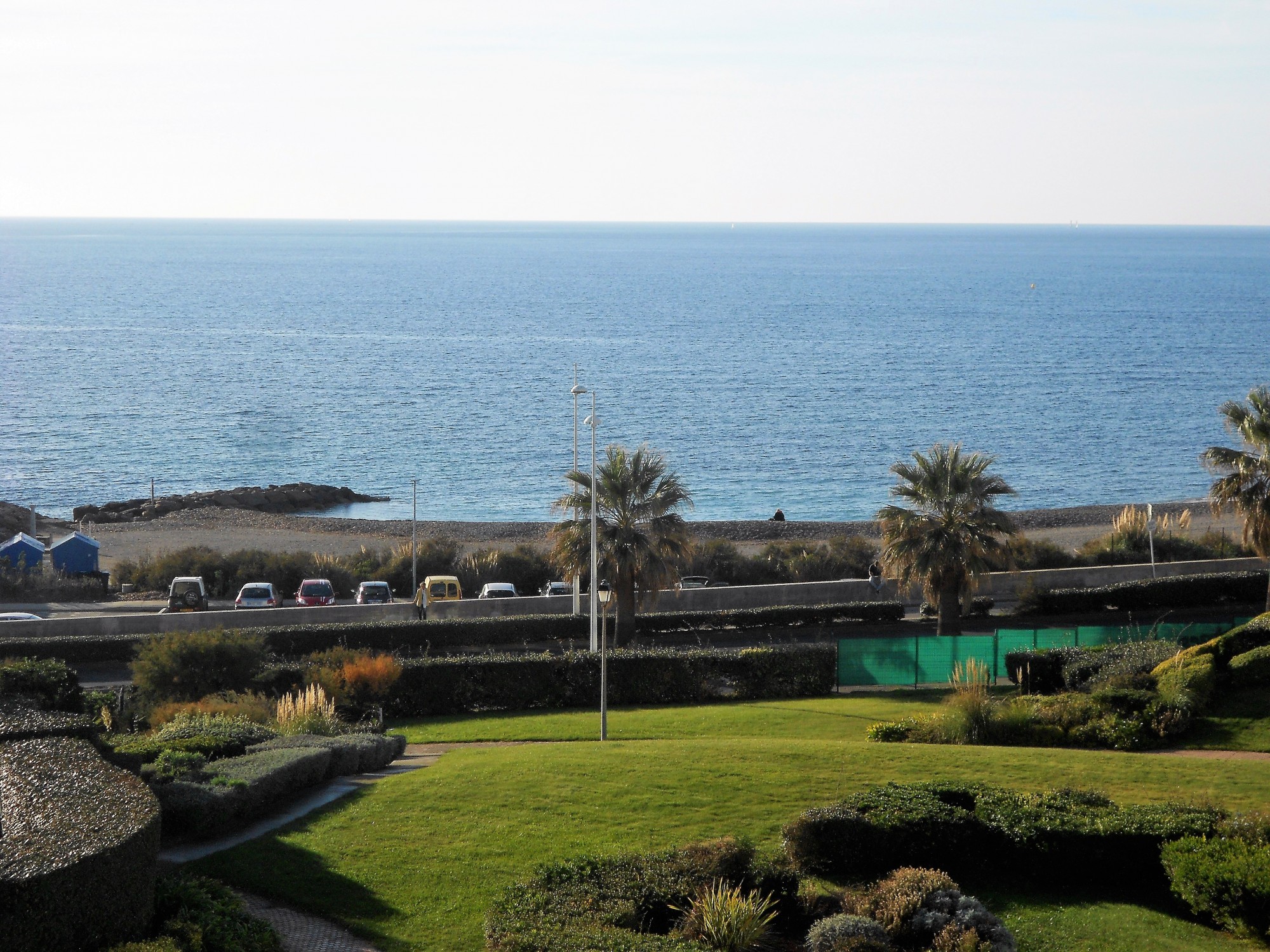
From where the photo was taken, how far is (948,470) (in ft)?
106

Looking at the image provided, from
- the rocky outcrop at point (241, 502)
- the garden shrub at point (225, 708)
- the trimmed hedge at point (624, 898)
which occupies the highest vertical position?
the rocky outcrop at point (241, 502)

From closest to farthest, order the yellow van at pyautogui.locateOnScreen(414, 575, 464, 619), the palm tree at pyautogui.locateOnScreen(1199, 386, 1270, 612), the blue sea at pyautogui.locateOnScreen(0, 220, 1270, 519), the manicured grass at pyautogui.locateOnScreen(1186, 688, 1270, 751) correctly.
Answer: the manicured grass at pyautogui.locateOnScreen(1186, 688, 1270, 751) → the palm tree at pyautogui.locateOnScreen(1199, 386, 1270, 612) → the yellow van at pyautogui.locateOnScreen(414, 575, 464, 619) → the blue sea at pyautogui.locateOnScreen(0, 220, 1270, 519)

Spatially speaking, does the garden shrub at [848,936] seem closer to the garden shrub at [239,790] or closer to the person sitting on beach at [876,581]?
the garden shrub at [239,790]

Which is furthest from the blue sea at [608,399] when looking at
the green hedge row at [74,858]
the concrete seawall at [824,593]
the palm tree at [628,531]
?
the green hedge row at [74,858]

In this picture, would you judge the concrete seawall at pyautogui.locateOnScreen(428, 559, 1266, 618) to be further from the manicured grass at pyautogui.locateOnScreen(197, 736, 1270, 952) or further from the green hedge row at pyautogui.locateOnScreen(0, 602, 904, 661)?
the manicured grass at pyautogui.locateOnScreen(197, 736, 1270, 952)

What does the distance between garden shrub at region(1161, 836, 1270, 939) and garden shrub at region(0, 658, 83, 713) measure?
628 inches

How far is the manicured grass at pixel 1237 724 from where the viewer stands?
A: 20188 mm

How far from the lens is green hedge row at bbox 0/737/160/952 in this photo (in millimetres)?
9195

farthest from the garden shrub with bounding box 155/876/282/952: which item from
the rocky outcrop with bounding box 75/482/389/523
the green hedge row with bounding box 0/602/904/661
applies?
the rocky outcrop with bounding box 75/482/389/523

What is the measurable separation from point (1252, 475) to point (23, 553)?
1546 inches

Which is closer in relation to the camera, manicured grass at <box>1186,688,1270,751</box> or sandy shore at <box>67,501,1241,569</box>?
manicured grass at <box>1186,688,1270,751</box>

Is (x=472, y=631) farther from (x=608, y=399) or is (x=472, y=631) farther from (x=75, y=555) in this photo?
(x=608, y=399)

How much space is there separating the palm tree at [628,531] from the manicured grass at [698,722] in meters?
4.23

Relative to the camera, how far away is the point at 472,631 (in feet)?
105
